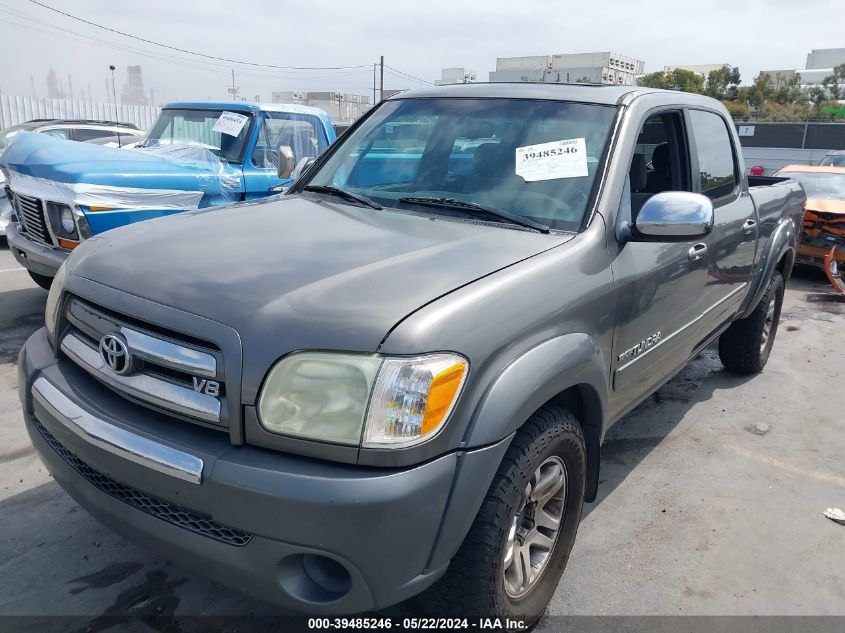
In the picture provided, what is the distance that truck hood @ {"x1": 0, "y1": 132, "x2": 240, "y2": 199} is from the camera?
475 cm

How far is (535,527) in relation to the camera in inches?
91.2

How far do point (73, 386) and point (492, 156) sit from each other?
1863mm

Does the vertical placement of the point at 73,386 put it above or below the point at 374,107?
below

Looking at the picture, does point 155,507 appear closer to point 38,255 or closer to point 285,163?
point 285,163

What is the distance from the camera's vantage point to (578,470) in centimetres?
242

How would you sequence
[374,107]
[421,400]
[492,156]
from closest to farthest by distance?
1. [421,400]
2. [492,156]
3. [374,107]

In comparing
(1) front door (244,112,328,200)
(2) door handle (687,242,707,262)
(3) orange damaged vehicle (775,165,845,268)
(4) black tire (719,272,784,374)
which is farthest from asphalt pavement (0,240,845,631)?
(3) orange damaged vehicle (775,165,845,268)

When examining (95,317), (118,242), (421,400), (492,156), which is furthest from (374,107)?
(421,400)

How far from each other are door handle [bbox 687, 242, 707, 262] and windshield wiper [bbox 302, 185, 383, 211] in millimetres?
1481

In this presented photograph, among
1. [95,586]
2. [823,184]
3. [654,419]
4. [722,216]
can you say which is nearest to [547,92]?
[722,216]

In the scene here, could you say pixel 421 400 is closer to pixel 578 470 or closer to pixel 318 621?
pixel 578 470

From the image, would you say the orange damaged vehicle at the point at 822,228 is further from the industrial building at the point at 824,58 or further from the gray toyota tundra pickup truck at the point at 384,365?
the industrial building at the point at 824,58

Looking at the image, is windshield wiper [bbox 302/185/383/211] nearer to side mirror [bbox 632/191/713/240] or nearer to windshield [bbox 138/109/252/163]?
side mirror [bbox 632/191/713/240]

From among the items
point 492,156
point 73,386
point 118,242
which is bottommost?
point 73,386
